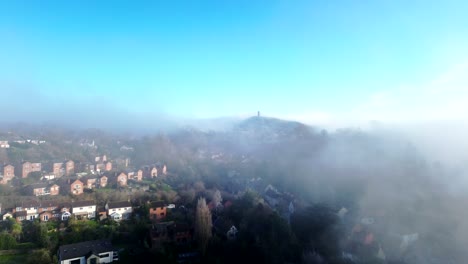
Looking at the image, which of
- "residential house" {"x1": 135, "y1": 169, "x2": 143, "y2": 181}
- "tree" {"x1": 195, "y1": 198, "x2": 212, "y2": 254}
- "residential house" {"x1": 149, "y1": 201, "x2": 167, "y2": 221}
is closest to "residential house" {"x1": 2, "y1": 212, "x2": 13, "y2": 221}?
"residential house" {"x1": 149, "y1": 201, "x2": 167, "y2": 221}

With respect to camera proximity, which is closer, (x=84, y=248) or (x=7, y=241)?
(x=84, y=248)

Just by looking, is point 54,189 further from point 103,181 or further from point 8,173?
point 8,173

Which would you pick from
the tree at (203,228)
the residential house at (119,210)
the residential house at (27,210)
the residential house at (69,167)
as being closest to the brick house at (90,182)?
the residential house at (69,167)

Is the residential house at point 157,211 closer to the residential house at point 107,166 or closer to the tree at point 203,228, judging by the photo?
the tree at point 203,228

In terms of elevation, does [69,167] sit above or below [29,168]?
below

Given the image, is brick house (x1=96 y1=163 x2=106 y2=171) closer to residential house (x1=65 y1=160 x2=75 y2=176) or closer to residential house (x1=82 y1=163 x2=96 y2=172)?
residential house (x1=82 y1=163 x2=96 y2=172)

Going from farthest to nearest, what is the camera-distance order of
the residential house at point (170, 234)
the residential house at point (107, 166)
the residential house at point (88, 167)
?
the residential house at point (107, 166), the residential house at point (88, 167), the residential house at point (170, 234)

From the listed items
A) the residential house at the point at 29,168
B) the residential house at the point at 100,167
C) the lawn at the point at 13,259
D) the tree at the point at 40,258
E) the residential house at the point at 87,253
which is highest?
the residential house at the point at 29,168

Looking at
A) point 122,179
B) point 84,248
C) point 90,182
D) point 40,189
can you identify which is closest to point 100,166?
point 122,179
